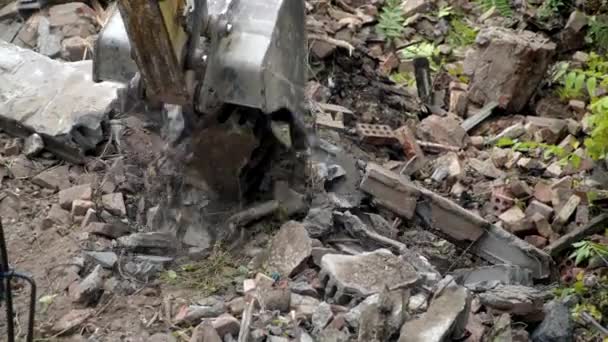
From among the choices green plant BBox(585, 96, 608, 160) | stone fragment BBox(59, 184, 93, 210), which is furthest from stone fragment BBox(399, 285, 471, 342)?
stone fragment BBox(59, 184, 93, 210)

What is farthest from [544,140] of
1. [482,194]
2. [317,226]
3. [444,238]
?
[317,226]

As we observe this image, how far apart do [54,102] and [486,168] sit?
346cm

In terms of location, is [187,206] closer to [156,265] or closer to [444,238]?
[156,265]

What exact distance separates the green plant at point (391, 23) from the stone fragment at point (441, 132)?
5.84ft

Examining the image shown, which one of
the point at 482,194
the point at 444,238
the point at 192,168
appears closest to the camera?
the point at 192,168

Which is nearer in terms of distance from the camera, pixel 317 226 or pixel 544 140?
pixel 317 226

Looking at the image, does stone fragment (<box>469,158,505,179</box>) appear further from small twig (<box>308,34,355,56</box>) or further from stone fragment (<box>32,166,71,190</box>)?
stone fragment (<box>32,166,71,190</box>)

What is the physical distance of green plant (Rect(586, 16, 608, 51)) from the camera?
7.66 m

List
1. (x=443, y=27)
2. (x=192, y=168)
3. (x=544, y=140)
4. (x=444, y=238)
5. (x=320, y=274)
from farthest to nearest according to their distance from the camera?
(x=443, y=27) → (x=544, y=140) → (x=444, y=238) → (x=192, y=168) → (x=320, y=274)

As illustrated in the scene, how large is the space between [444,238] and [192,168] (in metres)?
1.82

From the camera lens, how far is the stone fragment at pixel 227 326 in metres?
3.98

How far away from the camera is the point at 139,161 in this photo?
5453mm

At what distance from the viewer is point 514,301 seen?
14.8 feet

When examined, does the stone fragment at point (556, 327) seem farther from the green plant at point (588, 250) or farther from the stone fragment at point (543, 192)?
the stone fragment at point (543, 192)
